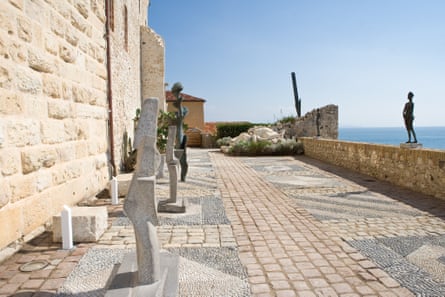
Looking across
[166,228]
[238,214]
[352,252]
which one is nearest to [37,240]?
[166,228]

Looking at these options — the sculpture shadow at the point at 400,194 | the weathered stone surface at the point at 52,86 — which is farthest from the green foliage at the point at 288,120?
the weathered stone surface at the point at 52,86

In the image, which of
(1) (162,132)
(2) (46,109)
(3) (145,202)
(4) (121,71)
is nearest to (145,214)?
(3) (145,202)

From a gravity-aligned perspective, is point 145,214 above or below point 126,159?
above

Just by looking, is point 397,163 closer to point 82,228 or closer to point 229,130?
point 82,228

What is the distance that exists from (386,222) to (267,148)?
1138cm

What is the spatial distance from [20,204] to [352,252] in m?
3.71

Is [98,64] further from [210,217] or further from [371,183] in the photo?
[371,183]

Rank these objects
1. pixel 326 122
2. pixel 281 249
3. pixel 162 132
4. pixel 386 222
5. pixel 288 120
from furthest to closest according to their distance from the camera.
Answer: pixel 288 120, pixel 326 122, pixel 162 132, pixel 386 222, pixel 281 249

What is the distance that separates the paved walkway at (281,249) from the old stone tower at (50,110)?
0.52m

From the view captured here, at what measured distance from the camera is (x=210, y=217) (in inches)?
191

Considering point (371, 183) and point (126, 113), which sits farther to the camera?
point (126, 113)

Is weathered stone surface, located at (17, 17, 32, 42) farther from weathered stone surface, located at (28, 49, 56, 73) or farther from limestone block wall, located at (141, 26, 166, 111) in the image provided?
limestone block wall, located at (141, 26, 166, 111)

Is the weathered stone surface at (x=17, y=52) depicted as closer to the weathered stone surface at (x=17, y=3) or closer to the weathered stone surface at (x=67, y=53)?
the weathered stone surface at (x=17, y=3)

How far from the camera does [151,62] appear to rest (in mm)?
15727
